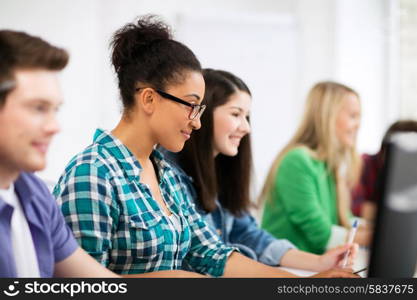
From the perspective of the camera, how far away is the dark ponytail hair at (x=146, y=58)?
1.26 metres

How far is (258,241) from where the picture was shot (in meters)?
1.85

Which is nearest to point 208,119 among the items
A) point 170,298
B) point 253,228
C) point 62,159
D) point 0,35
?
point 253,228

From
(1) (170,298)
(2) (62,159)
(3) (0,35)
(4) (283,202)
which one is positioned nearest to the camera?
(3) (0,35)

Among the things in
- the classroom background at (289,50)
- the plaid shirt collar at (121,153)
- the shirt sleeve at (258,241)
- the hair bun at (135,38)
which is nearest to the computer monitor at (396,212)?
the plaid shirt collar at (121,153)

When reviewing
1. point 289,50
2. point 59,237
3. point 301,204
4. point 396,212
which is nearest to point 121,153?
point 59,237

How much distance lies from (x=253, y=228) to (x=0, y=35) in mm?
1255

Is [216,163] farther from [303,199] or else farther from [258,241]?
[303,199]

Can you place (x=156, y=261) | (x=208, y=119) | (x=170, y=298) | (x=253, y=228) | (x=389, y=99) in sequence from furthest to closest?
(x=389, y=99) < (x=253, y=228) < (x=208, y=119) < (x=156, y=261) < (x=170, y=298)

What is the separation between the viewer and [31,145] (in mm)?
828

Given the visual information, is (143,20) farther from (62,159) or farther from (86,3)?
(86,3)

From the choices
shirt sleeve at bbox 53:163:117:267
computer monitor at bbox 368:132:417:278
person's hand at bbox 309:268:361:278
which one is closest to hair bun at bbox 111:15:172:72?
shirt sleeve at bbox 53:163:117:267

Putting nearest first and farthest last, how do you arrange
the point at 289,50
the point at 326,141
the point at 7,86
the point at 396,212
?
the point at 396,212 < the point at 7,86 < the point at 326,141 < the point at 289,50

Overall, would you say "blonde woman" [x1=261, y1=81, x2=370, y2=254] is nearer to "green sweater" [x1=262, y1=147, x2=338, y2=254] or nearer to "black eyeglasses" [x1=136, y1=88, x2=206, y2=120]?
"green sweater" [x1=262, y1=147, x2=338, y2=254]

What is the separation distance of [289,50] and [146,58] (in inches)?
129
